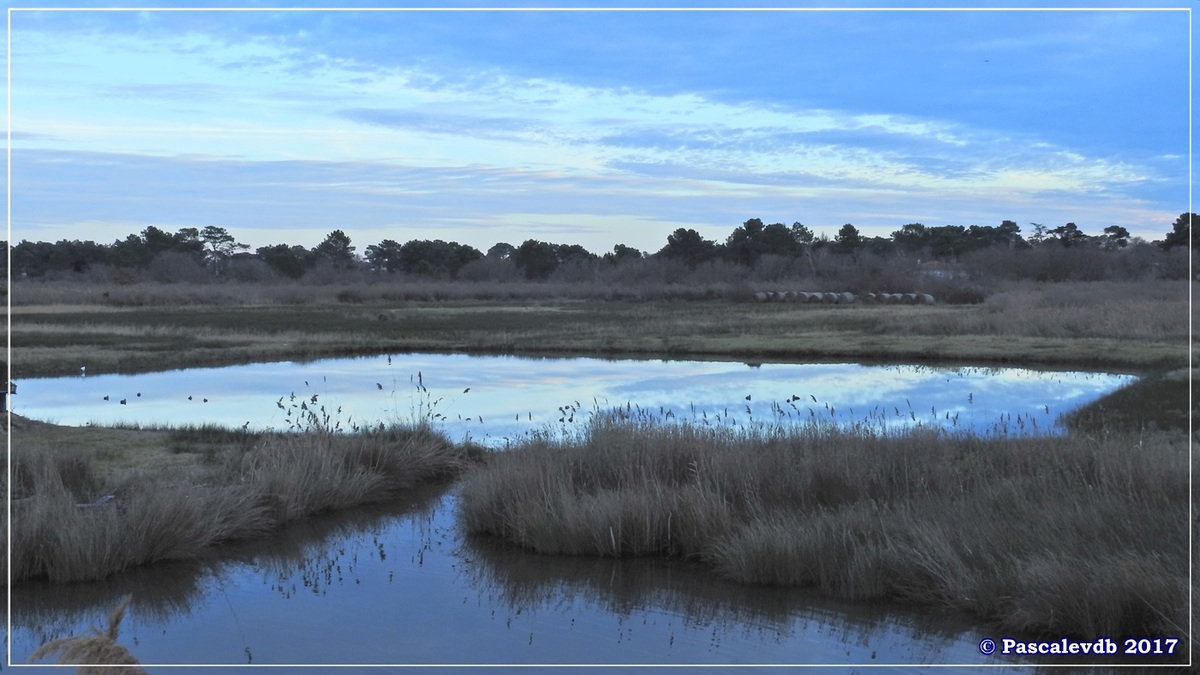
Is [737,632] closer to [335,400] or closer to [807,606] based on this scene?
[807,606]

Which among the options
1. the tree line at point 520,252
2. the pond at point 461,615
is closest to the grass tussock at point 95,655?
the pond at point 461,615

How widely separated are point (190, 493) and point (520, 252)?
364 feet

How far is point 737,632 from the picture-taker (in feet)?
28.0

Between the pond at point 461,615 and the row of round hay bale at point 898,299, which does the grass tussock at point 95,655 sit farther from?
the row of round hay bale at point 898,299

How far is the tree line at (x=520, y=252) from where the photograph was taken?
95.8 meters

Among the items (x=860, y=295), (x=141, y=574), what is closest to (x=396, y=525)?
(x=141, y=574)

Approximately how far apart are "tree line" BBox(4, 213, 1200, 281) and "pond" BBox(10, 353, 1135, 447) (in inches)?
2471

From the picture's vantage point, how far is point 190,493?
427 inches

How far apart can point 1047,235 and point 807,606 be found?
117 metres

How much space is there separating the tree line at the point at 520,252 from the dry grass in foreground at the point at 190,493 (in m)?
78.6

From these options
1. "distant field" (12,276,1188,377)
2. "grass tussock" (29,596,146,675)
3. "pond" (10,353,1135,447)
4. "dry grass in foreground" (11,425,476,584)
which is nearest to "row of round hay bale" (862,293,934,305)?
"distant field" (12,276,1188,377)

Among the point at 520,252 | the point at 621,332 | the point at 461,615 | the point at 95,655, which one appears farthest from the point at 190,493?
the point at 520,252

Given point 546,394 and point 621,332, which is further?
point 621,332

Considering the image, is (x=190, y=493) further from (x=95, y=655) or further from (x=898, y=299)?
(x=898, y=299)
